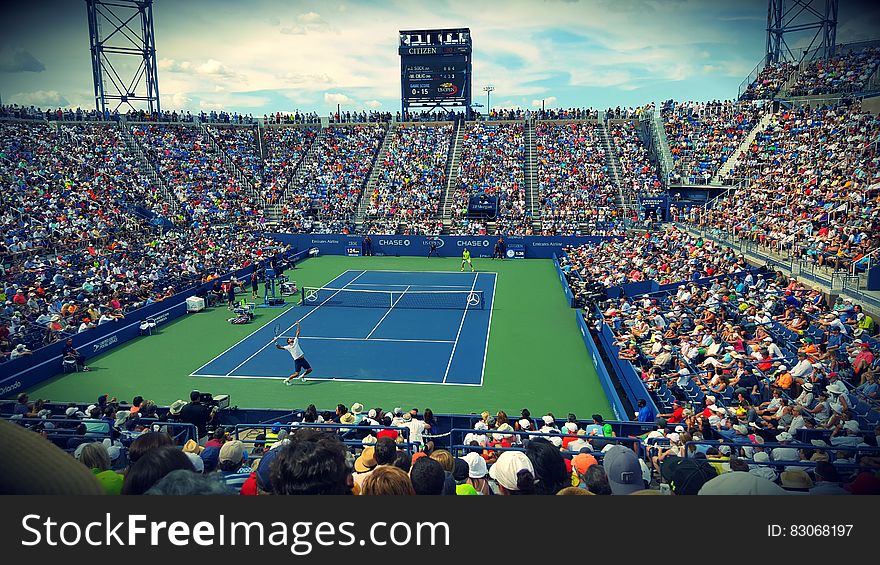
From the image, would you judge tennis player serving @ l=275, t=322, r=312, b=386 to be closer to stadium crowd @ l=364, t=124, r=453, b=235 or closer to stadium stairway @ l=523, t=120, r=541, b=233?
stadium crowd @ l=364, t=124, r=453, b=235

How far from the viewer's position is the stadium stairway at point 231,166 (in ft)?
161

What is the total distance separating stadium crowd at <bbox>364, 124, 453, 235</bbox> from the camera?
4409 cm

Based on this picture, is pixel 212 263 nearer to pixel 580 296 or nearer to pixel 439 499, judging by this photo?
pixel 580 296

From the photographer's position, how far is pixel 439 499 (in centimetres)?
228

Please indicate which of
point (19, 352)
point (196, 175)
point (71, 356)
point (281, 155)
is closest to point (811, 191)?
point (71, 356)

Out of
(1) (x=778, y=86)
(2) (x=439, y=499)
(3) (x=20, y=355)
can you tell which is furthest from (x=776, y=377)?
(1) (x=778, y=86)

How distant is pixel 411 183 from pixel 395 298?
23195 mm

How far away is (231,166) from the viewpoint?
50500 mm

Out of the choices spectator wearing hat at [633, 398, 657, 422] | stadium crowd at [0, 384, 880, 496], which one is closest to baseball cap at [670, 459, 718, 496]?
stadium crowd at [0, 384, 880, 496]

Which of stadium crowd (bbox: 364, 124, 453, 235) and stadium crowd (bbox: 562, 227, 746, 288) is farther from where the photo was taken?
stadium crowd (bbox: 364, 124, 453, 235)

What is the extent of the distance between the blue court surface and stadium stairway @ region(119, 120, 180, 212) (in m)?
17.9

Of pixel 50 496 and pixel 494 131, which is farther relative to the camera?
pixel 494 131

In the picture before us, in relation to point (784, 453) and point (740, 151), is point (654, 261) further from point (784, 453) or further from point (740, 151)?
point (740, 151)

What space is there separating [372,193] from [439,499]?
155ft
